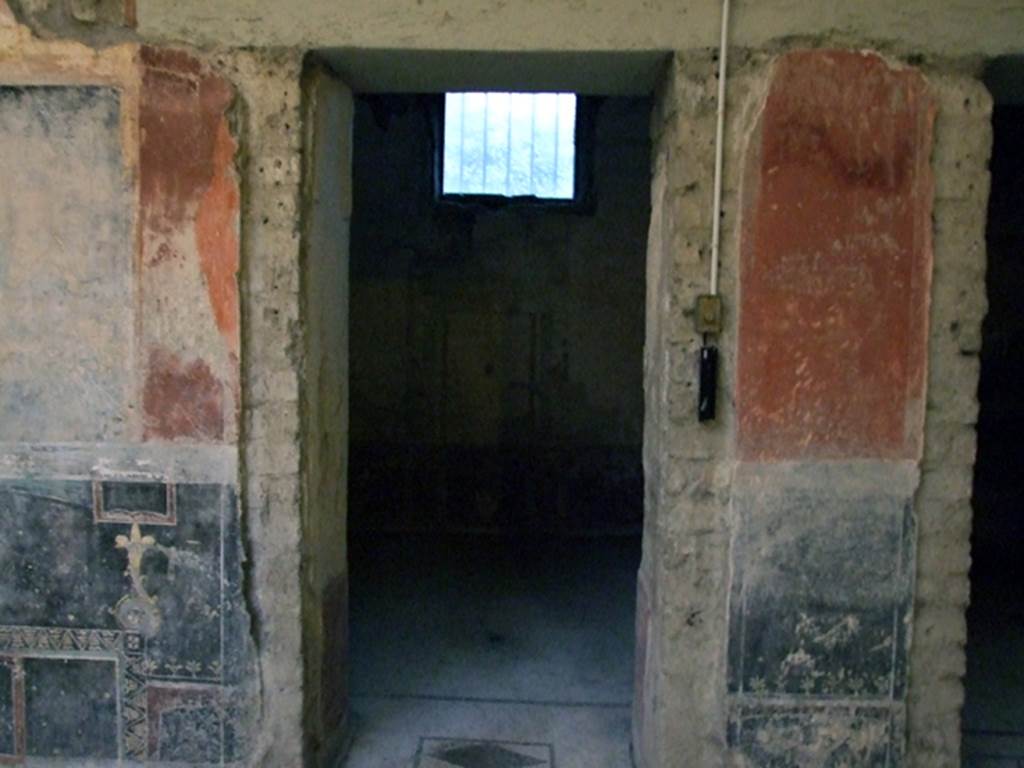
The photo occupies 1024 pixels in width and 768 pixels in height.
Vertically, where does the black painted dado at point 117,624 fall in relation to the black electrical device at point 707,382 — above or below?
below

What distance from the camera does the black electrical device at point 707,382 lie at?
2729 millimetres

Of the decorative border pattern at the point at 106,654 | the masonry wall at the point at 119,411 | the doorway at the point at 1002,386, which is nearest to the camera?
the masonry wall at the point at 119,411

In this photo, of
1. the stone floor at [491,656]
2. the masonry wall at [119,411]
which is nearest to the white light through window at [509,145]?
the stone floor at [491,656]

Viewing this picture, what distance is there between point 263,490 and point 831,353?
5.60 ft

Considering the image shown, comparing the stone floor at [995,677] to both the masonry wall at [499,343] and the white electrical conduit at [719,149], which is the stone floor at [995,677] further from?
the masonry wall at [499,343]

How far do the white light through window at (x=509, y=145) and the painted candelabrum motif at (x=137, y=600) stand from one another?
162 inches

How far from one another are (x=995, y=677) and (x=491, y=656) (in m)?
2.07

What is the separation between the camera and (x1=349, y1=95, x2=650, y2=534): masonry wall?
6.37 meters

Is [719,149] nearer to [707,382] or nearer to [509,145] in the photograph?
[707,382]

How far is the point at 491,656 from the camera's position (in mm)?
4082

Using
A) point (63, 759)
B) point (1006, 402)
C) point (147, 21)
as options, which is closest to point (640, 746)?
point (63, 759)

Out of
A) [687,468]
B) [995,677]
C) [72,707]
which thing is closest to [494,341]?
[995,677]

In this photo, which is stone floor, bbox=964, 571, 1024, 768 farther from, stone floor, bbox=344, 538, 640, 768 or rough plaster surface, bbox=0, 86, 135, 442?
rough plaster surface, bbox=0, 86, 135, 442

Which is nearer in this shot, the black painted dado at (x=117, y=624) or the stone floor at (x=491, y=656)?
the black painted dado at (x=117, y=624)
